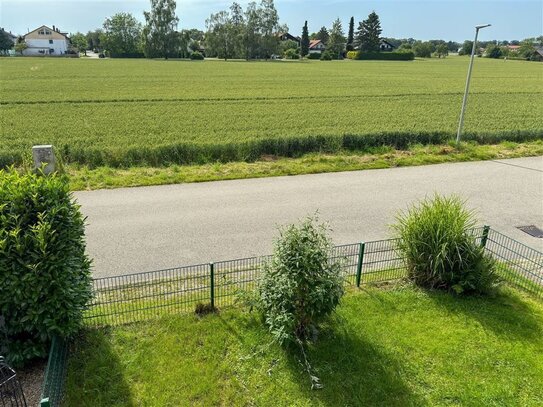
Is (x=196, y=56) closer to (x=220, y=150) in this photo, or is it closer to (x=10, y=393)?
(x=220, y=150)

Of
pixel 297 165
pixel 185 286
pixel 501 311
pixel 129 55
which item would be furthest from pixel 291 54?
pixel 501 311

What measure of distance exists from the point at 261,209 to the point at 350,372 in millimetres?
6455

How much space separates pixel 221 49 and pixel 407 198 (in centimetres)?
10137

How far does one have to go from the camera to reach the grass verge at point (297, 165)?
44.1 ft

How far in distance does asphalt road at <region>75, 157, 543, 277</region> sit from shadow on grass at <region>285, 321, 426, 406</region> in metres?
3.48

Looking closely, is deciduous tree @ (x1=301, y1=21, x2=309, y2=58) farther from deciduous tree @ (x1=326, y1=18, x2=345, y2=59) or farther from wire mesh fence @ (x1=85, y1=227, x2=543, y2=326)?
wire mesh fence @ (x1=85, y1=227, x2=543, y2=326)

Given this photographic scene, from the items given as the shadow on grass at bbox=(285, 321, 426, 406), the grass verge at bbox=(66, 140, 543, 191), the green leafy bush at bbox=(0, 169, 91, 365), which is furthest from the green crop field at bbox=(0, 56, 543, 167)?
the shadow on grass at bbox=(285, 321, 426, 406)

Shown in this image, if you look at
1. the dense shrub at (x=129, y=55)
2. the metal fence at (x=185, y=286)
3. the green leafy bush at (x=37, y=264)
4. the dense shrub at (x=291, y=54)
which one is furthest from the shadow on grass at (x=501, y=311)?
the dense shrub at (x=129, y=55)

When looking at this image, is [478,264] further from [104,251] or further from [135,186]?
[135,186]

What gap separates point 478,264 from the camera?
740cm

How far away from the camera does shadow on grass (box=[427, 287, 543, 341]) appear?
6493mm

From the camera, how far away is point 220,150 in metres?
16.2

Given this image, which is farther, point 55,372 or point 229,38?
Answer: point 229,38

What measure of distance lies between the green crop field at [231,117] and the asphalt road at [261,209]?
3.10 meters
